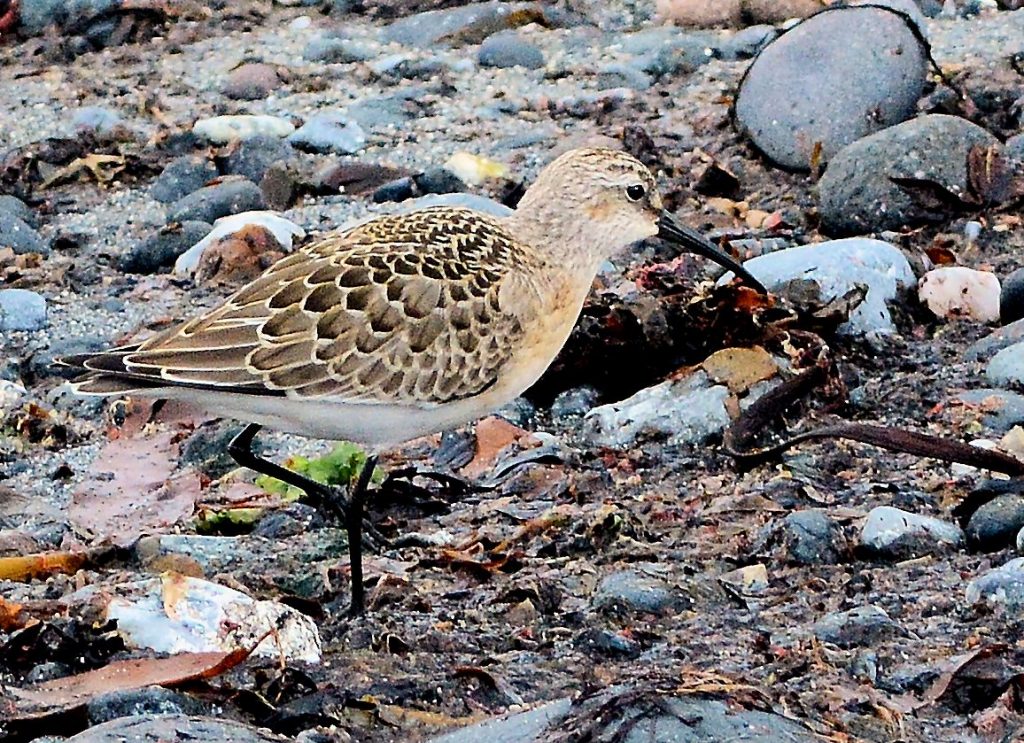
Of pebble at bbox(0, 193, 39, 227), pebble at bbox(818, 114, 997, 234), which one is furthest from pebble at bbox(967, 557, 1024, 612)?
pebble at bbox(0, 193, 39, 227)

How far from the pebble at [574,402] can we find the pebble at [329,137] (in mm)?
2765

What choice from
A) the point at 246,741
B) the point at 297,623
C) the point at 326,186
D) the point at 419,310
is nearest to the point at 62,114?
the point at 326,186

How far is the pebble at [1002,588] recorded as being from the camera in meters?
4.25

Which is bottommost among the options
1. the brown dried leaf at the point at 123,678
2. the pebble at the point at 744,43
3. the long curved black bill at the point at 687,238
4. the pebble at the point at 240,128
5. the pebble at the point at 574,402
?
the pebble at the point at 744,43

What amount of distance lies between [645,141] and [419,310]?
361 centimetres

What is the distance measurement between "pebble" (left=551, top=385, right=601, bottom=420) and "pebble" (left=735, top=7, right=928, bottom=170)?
228 centimetres

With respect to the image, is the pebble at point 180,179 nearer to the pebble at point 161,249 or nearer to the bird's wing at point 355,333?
the pebble at point 161,249

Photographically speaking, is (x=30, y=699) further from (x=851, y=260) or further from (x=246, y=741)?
(x=851, y=260)

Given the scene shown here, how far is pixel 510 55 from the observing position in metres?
9.63

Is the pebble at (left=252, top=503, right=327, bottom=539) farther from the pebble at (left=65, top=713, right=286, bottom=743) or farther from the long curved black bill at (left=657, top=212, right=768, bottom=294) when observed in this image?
the pebble at (left=65, top=713, right=286, bottom=743)

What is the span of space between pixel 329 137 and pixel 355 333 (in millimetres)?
3867

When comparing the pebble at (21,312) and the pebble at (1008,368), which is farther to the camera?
→ the pebble at (21,312)

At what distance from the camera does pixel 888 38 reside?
8172mm

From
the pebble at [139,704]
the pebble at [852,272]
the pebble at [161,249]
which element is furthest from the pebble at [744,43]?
the pebble at [139,704]
